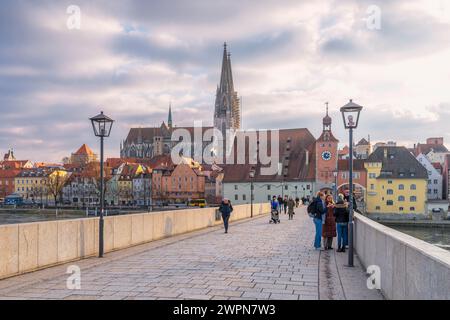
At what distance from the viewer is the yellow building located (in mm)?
86875

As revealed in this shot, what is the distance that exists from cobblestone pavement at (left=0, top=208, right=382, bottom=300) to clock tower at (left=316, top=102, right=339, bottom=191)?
268ft

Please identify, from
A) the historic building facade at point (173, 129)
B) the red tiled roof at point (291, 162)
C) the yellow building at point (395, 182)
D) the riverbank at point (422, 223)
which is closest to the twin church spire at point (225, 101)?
the historic building facade at point (173, 129)

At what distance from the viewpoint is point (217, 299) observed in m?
7.11

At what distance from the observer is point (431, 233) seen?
67.9 metres

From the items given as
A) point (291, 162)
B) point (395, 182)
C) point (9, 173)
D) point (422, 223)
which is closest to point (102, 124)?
point (422, 223)

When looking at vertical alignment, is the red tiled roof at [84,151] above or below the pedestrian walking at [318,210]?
above

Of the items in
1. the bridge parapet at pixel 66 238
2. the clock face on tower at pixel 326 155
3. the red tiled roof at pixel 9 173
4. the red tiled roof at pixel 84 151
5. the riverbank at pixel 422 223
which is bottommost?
the riverbank at pixel 422 223

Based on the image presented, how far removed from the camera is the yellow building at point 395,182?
285 feet

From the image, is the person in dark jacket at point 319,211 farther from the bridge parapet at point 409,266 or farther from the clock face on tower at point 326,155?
the clock face on tower at point 326,155

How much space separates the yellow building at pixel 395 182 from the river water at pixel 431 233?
11.6m

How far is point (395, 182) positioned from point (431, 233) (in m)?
22.1

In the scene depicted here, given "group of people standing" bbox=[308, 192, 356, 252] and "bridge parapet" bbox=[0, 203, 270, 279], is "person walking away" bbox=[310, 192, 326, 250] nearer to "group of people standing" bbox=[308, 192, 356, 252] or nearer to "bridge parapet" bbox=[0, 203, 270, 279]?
"group of people standing" bbox=[308, 192, 356, 252]

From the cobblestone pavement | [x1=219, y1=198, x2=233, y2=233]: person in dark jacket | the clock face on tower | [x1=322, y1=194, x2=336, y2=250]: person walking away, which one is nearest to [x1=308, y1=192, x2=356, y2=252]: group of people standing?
[x1=322, y1=194, x2=336, y2=250]: person walking away
